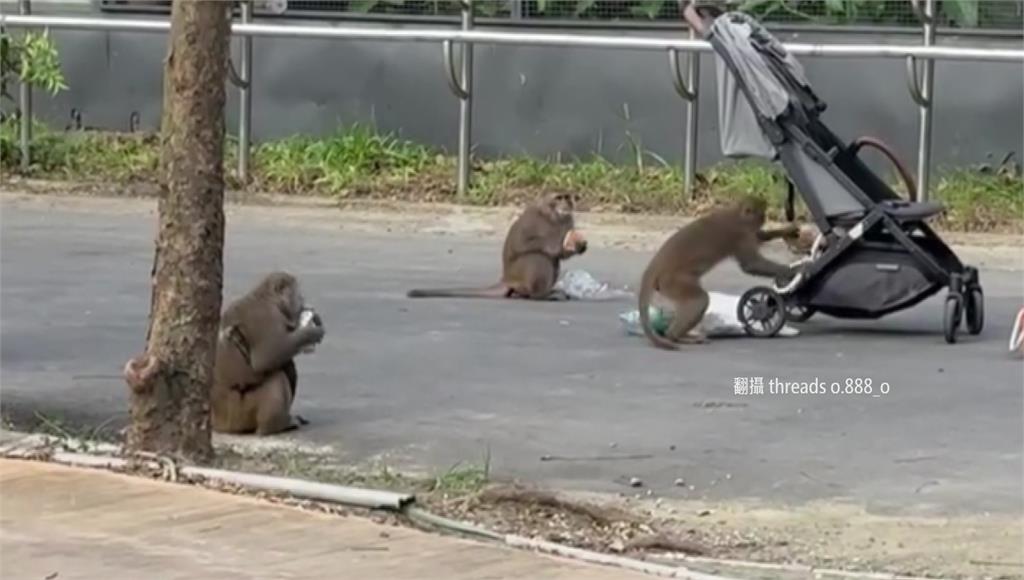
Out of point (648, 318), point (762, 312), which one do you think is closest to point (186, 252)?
point (648, 318)

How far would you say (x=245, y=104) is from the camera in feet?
54.6

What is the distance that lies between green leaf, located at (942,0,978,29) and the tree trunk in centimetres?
877

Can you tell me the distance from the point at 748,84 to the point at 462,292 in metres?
2.15

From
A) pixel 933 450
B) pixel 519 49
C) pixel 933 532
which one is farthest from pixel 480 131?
pixel 933 532

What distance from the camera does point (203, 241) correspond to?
25.7 feet

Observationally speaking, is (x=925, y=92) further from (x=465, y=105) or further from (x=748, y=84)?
(x=748, y=84)

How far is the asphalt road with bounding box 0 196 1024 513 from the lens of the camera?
26.6 ft

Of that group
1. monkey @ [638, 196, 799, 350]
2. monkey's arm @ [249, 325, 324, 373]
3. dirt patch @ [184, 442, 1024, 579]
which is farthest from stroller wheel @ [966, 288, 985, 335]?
monkey's arm @ [249, 325, 324, 373]

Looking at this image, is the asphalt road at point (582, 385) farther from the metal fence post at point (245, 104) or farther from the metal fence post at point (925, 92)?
the metal fence post at point (245, 104)

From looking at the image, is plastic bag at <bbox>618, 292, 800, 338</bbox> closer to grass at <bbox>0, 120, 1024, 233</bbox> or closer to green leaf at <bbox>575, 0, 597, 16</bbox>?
grass at <bbox>0, 120, 1024, 233</bbox>

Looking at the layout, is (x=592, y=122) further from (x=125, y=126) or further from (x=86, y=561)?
(x=86, y=561)

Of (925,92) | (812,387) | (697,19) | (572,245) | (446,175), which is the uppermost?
(697,19)

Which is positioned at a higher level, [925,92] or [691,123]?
[925,92]

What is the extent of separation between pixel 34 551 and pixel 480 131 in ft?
35.1
